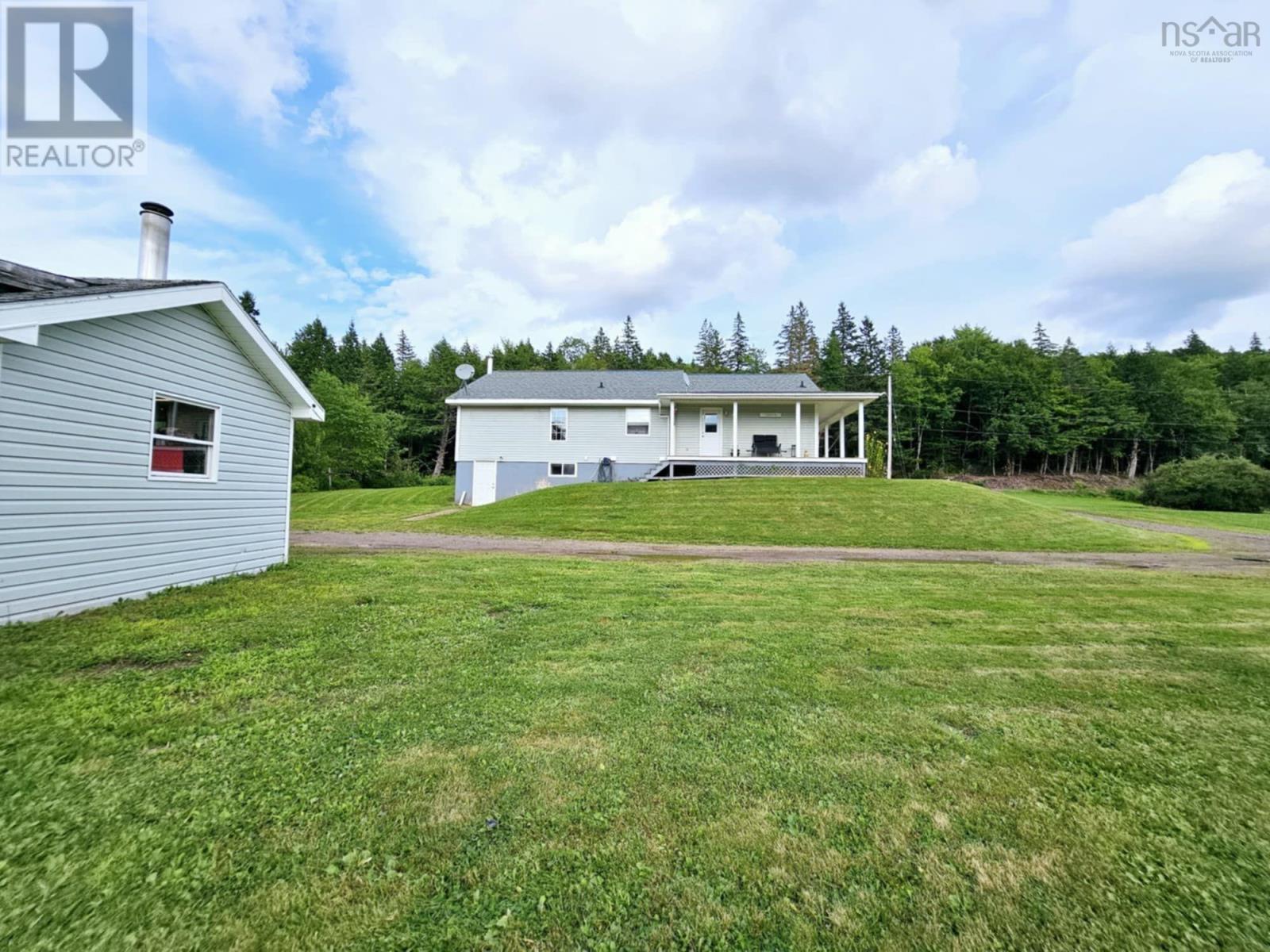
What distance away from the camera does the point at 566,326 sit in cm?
6281

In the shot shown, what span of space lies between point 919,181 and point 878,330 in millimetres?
46811

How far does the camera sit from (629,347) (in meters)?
61.0

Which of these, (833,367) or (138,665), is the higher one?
(833,367)

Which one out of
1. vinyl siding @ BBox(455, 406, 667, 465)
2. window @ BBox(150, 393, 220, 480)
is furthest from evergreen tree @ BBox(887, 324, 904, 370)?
window @ BBox(150, 393, 220, 480)

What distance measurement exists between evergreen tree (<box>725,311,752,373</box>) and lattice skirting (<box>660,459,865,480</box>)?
39048 millimetres

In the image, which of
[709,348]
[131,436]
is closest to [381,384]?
[709,348]

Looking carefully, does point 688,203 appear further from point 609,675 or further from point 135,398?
point 609,675

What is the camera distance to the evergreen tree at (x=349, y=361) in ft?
155

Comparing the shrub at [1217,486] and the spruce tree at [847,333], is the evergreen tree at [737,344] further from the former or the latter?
the shrub at [1217,486]

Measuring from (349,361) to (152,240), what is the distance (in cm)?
4815

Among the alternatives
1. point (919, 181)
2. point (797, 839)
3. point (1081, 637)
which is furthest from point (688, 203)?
point (797, 839)

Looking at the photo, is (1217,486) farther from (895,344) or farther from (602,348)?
(602,348)

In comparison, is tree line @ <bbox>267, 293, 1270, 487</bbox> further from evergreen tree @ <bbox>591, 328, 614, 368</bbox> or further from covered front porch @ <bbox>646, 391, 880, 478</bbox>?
covered front porch @ <bbox>646, 391, 880, 478</bbox>

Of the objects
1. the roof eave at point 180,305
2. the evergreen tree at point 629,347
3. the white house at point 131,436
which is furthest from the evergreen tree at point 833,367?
the white house at point 131,436
